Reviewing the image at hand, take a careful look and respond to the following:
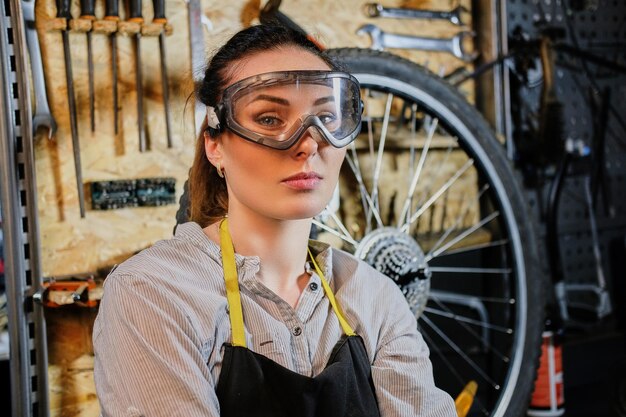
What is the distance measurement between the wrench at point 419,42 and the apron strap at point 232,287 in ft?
4.13

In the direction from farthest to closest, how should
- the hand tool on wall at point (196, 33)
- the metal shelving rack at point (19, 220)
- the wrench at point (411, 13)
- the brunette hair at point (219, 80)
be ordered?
the wrench at point (411, 13), the hand tool on wall at point (196, 33), the metal shelving rack at point (19, 220), the brunette hair at point (219, 80)

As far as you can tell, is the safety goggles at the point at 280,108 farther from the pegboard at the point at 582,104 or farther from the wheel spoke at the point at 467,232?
the pegboard at the point at 582,104

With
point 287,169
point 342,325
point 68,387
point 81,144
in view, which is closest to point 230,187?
point 287,169

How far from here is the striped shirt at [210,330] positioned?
1.13 m

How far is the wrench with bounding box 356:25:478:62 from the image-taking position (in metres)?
2.42

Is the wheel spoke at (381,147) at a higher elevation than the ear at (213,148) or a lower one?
lower

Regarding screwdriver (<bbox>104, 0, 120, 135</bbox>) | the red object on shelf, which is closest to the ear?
screwdriver (<bbox>104, 0, 120, 135</bbox>)

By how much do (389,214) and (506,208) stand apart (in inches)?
15.1

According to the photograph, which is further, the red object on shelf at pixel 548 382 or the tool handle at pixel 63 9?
the red object on shelf at pixel 548 382

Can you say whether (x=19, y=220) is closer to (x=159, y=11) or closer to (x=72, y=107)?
(x=72, y=107)

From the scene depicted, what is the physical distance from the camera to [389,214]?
96.4 inches

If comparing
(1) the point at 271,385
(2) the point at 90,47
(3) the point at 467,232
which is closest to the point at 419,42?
(3) the point at 467,232

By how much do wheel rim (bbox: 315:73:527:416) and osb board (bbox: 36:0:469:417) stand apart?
18.9 inches

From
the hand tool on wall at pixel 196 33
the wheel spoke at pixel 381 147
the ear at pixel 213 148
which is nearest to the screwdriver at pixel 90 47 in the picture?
the hand tool on wall at pixel 196 33
